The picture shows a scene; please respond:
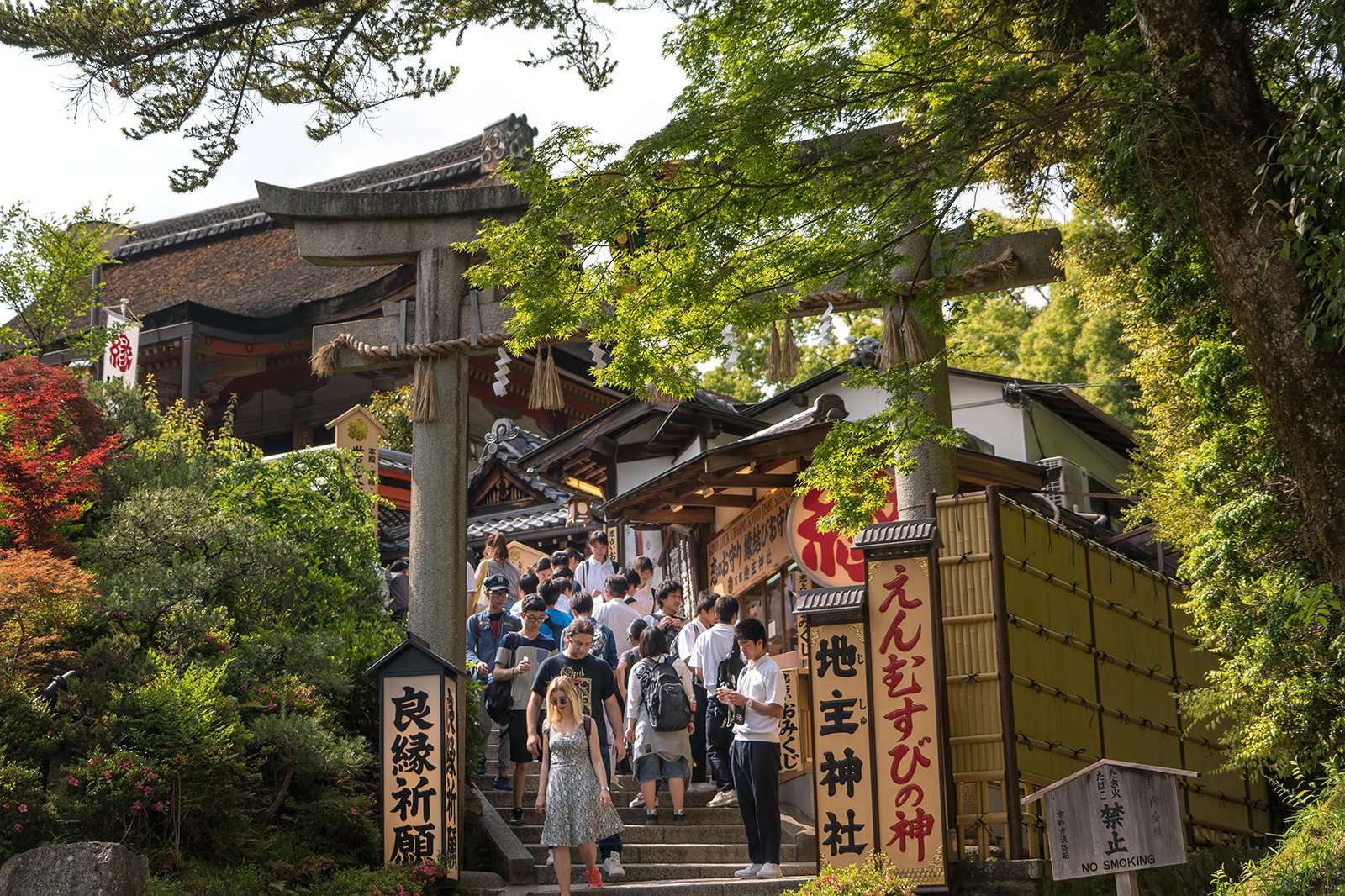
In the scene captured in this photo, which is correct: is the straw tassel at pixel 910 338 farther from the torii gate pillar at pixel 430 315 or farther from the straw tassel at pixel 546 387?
the torii gate pillar at pixel 430 315

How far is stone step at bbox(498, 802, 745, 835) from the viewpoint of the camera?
12.4m

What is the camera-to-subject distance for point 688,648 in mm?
13281

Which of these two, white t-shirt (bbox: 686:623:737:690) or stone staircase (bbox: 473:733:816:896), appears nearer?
stone staircase (bbox: 473:733:816:896)

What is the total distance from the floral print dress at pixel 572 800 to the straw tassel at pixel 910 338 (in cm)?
445

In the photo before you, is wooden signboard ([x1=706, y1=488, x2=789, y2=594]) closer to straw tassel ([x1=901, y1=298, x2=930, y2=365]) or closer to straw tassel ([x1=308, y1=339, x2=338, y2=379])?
straw tassel ([x1=901, y1=298, x2=930, y2=365])

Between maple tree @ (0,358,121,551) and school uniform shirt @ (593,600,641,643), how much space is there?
5.58 m

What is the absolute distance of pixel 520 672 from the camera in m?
12.3

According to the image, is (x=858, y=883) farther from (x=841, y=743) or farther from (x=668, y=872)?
(x=668, y=872)

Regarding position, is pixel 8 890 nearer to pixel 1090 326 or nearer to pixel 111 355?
pixel 111 355

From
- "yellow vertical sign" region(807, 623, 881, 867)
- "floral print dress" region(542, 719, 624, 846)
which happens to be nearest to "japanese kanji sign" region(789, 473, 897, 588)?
"yellow vertical sign" region(807, 623, 881, 867)

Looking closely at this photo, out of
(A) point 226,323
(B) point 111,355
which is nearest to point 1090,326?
(A) point 226,323

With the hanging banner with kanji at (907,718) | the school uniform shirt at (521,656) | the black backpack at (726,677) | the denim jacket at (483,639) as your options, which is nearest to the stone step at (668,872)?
the black backpack at (726,677)

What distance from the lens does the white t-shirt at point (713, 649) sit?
12578 mm

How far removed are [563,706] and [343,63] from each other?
640 cm
